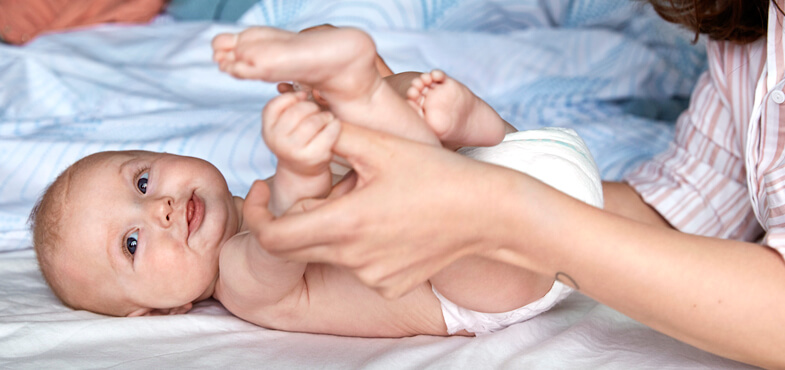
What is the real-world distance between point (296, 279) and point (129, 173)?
36cm

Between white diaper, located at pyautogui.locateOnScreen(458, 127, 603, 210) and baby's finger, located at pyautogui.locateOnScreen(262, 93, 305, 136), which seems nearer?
baby's finger, located at pyautogui.locateOnScreen(262, 93, 305, 136)

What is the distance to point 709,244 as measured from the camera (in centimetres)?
72

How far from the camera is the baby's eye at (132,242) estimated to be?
1.04 meters

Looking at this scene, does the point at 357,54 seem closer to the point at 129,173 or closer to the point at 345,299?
the point at 345,299

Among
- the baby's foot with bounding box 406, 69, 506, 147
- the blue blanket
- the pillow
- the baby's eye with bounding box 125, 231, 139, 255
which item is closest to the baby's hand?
the baby's foot with bounding box 406, 69, 506, 147

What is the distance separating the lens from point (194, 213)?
1.04 meters

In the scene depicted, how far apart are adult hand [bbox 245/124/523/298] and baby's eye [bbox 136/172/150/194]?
0.49m

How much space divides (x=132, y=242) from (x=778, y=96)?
941 mm

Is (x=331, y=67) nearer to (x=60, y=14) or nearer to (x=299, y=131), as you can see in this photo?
(x=299, y=131)

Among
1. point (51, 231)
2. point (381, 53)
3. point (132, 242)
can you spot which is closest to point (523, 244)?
point (132, 242)

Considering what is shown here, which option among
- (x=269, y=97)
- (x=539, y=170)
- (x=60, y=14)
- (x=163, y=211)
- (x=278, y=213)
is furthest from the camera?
(x=60, y=14)

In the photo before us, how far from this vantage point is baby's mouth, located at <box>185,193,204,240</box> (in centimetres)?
102

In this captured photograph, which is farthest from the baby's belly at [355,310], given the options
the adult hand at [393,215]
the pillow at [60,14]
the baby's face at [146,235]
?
the pillow at [60,14]

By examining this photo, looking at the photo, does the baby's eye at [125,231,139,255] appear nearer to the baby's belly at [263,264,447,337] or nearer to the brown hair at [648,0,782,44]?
the baby's belly at [263,264,447,337]
